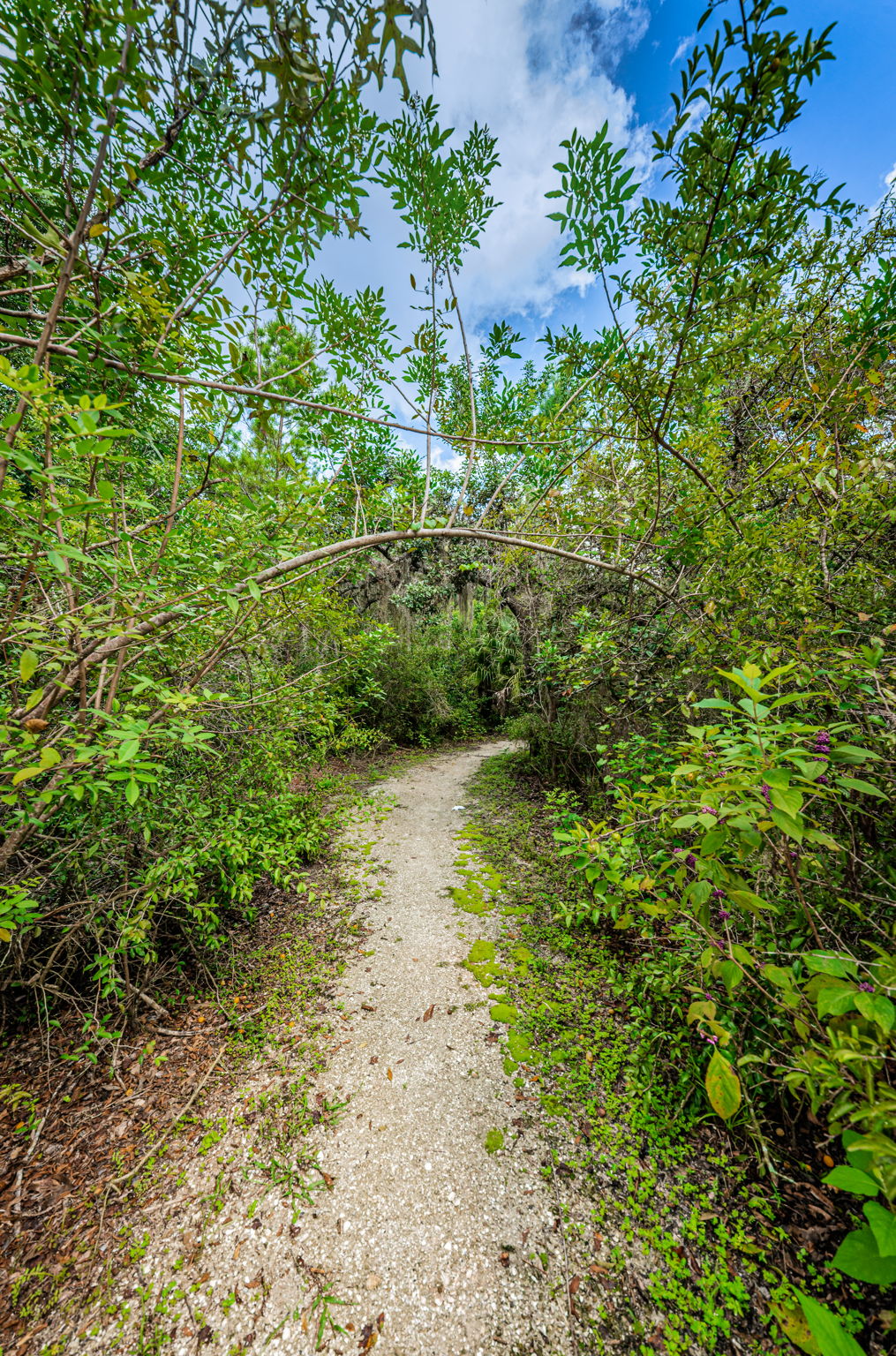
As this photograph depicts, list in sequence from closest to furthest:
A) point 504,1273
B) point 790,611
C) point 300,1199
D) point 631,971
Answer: point 504,1273, point 300,1199, point 790,611, point 631,971

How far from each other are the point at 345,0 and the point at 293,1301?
435 cm

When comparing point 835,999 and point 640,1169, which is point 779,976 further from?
point 640,1169

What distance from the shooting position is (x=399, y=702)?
9.25 metres

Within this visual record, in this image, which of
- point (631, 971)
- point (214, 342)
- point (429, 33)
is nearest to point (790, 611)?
point (631, 971)

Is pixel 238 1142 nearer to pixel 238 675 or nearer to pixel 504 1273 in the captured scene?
pixel 504 1273

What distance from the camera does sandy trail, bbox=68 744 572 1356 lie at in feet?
4.78

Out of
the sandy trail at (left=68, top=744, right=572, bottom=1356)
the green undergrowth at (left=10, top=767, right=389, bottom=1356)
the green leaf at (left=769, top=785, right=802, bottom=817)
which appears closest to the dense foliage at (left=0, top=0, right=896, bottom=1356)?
the green leaf at (left=769, top=785, right=802, bottom=817)

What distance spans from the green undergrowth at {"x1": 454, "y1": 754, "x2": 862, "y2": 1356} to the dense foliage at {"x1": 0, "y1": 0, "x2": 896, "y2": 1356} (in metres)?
0.25

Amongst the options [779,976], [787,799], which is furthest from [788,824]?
[779,976]

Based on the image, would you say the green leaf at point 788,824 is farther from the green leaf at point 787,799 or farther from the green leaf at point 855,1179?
the green leaf at point 855,1179

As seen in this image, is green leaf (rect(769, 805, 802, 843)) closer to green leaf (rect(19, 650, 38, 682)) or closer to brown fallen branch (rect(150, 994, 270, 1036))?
green leaf (rect(19, 650, 38, 682))

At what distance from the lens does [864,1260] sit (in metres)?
1.06

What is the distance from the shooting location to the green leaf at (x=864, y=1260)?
1023 mm

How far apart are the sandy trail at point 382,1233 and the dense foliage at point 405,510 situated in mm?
1081
